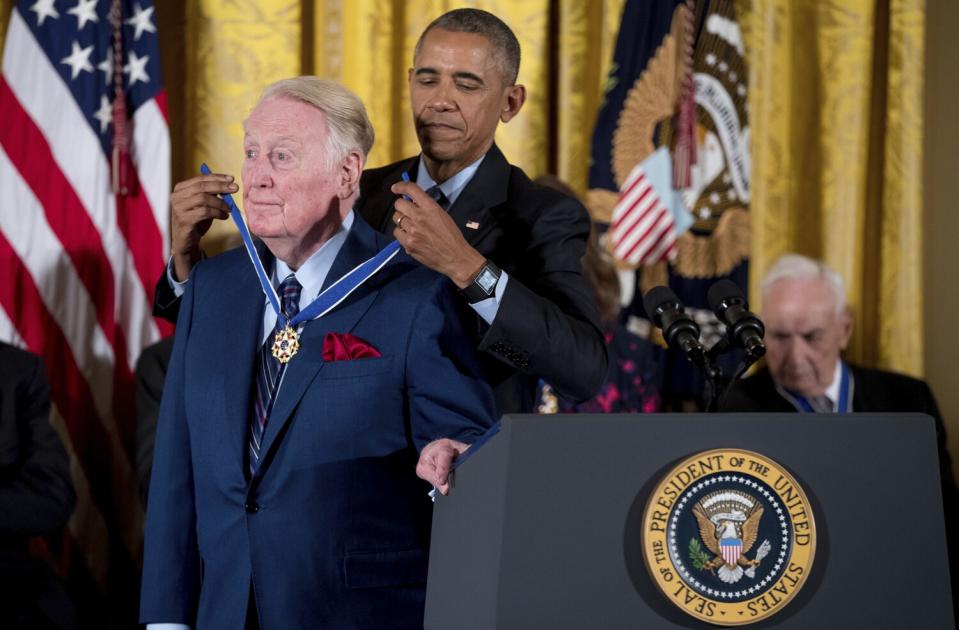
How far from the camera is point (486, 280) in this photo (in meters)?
2.11

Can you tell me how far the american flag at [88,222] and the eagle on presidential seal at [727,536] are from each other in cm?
313

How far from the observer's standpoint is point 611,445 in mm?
1571

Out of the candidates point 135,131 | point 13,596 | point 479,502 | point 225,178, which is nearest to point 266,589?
point 479,502

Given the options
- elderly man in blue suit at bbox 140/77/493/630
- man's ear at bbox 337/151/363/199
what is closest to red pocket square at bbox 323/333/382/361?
elderly man in blue suit at bbox 140/77/493/630

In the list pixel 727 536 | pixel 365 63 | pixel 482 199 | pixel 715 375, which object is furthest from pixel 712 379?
pixel 365 63

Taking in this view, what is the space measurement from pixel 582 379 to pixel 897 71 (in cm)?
350

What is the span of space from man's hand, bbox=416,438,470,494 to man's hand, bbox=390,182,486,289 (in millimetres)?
347

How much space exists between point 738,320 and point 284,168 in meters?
0.73

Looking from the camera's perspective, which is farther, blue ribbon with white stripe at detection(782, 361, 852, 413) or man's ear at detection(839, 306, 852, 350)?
man's ear at detection(839, 306, 852, 350)

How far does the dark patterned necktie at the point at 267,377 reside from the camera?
2.10 m

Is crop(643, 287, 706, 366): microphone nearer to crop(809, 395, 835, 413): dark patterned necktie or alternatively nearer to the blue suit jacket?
the blue suit jacket

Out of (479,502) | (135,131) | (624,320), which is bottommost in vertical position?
(479,502)

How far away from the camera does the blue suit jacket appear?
80.3 inches

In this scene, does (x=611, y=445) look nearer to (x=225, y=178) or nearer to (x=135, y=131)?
(x=225, y=178)
